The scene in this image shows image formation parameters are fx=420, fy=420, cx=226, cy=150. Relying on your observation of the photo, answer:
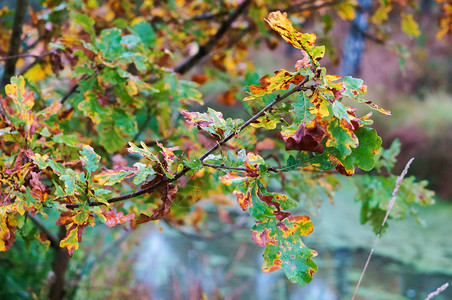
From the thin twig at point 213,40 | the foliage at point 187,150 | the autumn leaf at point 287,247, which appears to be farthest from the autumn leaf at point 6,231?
the thin twig at point 213,40

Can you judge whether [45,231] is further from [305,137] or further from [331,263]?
[331,263]

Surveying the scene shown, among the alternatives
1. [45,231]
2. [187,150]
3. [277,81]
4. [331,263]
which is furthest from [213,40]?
[331,263]

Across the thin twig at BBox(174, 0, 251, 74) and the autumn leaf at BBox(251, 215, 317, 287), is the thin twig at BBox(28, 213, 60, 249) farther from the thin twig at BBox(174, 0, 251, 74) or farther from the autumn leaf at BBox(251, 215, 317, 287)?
the autumn leaf at BBox(251, 215, 317, 287)

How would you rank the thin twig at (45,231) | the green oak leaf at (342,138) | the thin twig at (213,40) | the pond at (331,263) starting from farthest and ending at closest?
the pond at (331,263), the thin twig at (213,40), the thin twig at (45,231), the green oak leaf at (342,138)

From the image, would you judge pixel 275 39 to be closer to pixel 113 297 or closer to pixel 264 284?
pixel 113 297

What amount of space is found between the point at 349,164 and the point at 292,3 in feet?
4.21

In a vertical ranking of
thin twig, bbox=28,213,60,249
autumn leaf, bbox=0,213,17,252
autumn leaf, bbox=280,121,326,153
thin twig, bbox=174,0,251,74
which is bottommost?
thin twig, bbox=28,213,60,249

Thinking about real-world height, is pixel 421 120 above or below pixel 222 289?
below

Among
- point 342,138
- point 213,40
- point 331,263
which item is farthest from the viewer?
point 331,263

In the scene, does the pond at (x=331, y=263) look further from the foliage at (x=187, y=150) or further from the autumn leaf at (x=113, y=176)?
the autumn leaf at (x=113, y=176)

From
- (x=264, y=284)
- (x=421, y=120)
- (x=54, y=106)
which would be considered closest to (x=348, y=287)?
(x=264, y=284)

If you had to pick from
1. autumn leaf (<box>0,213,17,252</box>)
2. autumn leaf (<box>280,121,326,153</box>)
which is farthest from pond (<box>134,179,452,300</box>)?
autumn leaf (<box>280,121,326,153</box>)

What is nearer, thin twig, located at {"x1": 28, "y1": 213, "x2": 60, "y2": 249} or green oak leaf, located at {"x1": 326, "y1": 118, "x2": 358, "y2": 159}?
green oak leaf, located at {"x1": 326, "y1": 118, "x2": 358, "y2": 159}

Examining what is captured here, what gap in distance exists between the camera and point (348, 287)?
9.71ft
